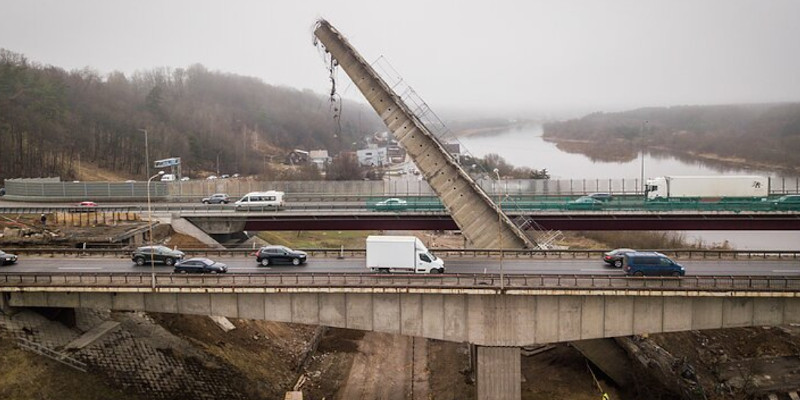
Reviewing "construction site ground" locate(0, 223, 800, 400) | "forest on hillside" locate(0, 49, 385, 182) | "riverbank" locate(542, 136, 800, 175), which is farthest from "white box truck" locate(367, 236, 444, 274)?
"riverbank" locate(542, 136, 800, 175)

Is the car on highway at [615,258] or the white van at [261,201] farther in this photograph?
the white van at [261,201]

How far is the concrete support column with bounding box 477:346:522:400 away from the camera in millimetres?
33562

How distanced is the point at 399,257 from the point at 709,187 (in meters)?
43.5

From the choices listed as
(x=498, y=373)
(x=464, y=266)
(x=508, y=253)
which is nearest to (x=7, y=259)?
(x=464, y=266)

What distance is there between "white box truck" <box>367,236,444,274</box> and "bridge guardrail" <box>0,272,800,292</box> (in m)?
1.87

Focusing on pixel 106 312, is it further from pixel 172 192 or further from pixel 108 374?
pixel 172 192

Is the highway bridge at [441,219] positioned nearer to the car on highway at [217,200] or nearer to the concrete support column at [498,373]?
the car on highway at [217,200]

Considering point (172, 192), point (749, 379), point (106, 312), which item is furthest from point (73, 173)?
point (749, 379)

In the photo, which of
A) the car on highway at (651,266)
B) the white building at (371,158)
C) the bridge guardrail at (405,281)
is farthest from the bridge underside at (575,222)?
the white building at (371,158)

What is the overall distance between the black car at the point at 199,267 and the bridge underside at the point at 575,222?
20.6 metres

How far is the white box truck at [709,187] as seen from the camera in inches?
2594

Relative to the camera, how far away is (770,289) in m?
32.2

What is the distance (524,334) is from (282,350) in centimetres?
2054

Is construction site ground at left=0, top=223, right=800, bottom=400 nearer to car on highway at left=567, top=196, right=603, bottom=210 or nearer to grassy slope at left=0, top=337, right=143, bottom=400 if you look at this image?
grassy slope at left=0, top=337, right=143, bottom=400
